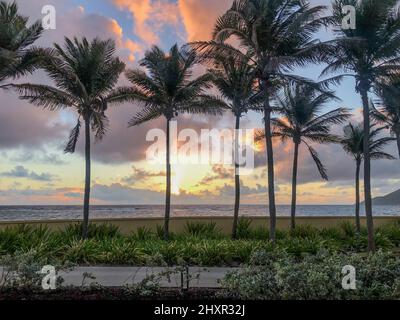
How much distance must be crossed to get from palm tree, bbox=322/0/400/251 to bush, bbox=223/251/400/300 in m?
10.6

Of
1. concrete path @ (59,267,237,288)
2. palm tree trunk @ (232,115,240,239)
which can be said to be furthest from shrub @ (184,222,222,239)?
concrete path @ (59,267,237,288)

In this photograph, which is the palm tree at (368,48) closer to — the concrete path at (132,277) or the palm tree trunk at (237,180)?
the palm tree trunk at (237,180)

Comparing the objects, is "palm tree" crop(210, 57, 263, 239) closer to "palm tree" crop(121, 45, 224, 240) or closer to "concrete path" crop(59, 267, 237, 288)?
"palm tree" crop(121, 45, 224, 240)

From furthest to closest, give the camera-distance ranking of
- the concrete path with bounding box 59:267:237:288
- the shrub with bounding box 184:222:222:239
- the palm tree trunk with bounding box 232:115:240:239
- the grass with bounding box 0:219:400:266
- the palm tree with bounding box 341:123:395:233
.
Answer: the palm tree with bounding box 341:123:395:233 → the palm tree trunk with bounding box 232:115:240:239 → the shrub with bounding box 184:222:222:239 → the grass with bounding box 0:219:400:266 → the concrete path with bounding box 59:267:237:288

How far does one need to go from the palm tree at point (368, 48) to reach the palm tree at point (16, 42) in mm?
12385

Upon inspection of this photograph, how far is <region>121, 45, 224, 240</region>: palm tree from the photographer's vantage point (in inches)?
→ 792

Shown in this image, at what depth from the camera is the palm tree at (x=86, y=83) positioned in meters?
18.1

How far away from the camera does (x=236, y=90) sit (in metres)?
20.9

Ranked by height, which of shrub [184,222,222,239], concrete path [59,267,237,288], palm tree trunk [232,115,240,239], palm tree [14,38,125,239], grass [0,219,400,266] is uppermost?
palm tree [14,38,125,239]

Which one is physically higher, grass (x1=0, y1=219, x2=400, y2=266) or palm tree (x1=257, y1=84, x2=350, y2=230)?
palm tree (x1=257, y1=84, x2=350, y2=230)

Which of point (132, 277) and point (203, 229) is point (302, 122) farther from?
point (132, 277)

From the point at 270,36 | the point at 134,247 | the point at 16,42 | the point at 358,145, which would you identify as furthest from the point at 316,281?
the point at 358,145

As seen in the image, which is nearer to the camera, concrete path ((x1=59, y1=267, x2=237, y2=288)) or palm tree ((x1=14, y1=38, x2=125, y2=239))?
concrete path ((x1=59, y1=267, x2=237, y2=288))

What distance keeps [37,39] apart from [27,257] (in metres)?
11.5
